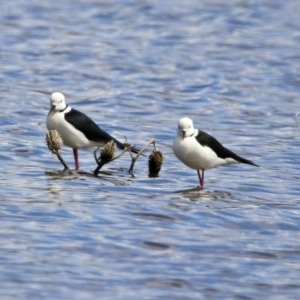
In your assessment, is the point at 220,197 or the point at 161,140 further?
the point at 161,140

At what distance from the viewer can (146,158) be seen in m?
12.0

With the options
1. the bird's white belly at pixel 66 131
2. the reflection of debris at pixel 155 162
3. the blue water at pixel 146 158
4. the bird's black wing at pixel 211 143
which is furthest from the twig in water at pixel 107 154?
the bird's black wing at pixel 211 143

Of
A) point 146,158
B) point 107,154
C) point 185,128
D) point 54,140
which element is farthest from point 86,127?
point 185,128

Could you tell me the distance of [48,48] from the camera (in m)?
20.7

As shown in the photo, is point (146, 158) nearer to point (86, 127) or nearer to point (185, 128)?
point (86, 127)

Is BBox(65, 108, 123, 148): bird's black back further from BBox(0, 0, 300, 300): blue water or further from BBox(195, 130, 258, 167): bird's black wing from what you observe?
BBox(195, 130, 258, 167): bird's black wing

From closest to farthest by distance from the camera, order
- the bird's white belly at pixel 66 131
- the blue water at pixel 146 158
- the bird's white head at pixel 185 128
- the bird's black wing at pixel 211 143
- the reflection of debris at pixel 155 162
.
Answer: the blue water at pixel 146 158 < the bird's white head at pixel 185 128 < the bird's black wing at pixel 211 143 < the reflection of debris at pixel 155 162 < the bird's white belly at pixel 66 131

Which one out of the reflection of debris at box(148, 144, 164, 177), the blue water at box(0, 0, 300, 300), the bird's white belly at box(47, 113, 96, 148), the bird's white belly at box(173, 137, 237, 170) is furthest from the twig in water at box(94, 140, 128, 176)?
the bird's white belly at box(173, 137, 237, 170)

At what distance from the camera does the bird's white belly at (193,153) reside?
10.3m

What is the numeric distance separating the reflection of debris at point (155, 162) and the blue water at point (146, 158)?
15 centimetres

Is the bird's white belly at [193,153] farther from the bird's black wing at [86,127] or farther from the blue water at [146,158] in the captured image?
the bird's black wing at [86,127]

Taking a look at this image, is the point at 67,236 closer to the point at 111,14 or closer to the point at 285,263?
the point at 285,263

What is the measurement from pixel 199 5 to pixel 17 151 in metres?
13.2

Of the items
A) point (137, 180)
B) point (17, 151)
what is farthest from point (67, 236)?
point (17, 151)
